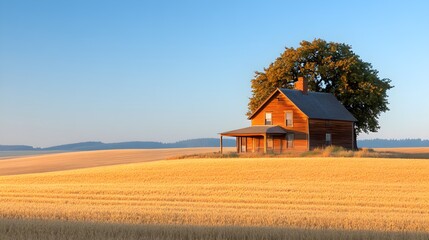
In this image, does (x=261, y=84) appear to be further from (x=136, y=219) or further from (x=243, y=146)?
(x=136, y=219)

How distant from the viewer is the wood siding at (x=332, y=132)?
216ft

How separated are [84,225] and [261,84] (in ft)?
194

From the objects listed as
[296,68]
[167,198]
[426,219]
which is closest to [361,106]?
[296,68]

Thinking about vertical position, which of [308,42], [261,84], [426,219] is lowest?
[426,219]

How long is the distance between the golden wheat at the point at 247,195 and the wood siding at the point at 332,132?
15.6m

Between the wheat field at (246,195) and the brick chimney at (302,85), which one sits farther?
the brick chimney at (302,85)

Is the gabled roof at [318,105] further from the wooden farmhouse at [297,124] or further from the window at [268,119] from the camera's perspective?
the window at [268,119]

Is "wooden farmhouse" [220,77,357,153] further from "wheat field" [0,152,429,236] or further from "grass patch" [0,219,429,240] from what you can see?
"grass patch" [0,219,429,240]

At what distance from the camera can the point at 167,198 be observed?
30.0 meters

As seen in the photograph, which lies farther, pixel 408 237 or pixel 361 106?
pixel 361 106

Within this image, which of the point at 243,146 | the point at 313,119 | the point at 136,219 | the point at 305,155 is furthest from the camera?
the point at 243,146

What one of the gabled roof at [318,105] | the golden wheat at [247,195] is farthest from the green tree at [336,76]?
the golden wheat at [247,195]

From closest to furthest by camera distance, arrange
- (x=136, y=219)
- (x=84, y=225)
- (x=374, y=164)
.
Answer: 1. (x=84, y=225)
2. (x=136, y=219)
3. (x=374, y=164)

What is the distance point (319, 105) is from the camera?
68.2 metres
